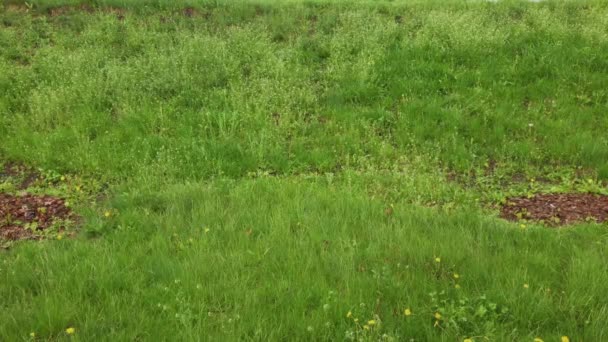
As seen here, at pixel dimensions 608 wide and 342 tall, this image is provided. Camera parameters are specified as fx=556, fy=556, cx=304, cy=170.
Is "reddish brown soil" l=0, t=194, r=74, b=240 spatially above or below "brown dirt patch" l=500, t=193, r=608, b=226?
above

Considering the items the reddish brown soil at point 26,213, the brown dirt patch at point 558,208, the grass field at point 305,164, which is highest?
the grass field at point 305,164

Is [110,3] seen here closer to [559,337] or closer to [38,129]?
[38,129]

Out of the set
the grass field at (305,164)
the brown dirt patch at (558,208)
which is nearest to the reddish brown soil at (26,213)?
the grass field at (305,164)

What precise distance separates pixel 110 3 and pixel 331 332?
1163cm

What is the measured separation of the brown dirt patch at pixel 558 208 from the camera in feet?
19.6

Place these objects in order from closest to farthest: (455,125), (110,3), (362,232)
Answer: (362,232) → (455,125) → (110,3)

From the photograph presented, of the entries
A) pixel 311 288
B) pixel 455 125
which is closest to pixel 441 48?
pixel 455 125

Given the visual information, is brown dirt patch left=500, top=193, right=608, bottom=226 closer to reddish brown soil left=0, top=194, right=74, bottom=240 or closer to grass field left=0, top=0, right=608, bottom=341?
grass field left=0, top=0, right=608, bottom=341

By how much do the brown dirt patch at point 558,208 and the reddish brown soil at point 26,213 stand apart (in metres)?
5.03

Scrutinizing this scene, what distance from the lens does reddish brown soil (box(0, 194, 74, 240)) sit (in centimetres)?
591

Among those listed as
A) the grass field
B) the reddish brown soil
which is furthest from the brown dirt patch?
the reddish brown soil

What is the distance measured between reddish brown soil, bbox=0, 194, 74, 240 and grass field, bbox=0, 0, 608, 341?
0.75ft

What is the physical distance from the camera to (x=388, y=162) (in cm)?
745

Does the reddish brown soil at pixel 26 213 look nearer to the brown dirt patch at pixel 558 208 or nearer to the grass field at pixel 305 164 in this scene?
the grass field at pixel 305 164
